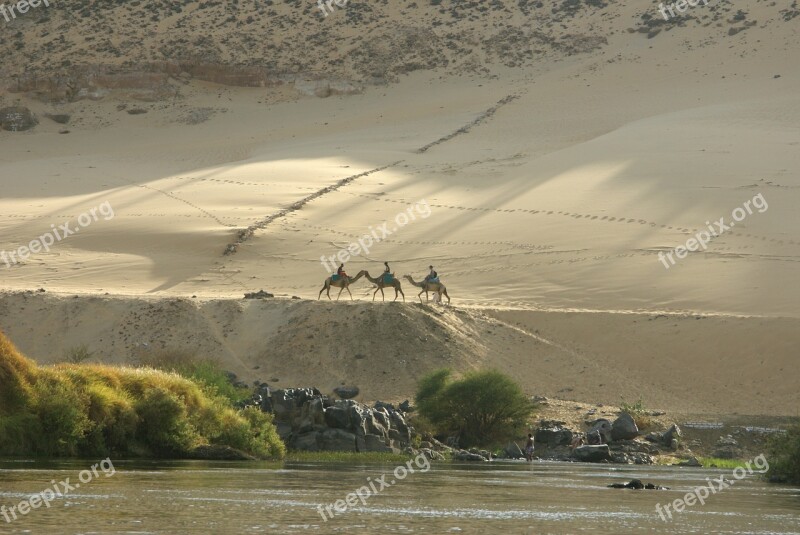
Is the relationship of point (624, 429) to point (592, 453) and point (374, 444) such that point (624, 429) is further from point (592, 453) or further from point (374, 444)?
point (374, 444)

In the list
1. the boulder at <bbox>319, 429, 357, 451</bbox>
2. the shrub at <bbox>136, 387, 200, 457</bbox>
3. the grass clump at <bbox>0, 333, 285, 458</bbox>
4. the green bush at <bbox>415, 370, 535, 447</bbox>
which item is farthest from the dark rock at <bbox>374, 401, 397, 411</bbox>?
the shrub at <bbox>136, 387, 200, 457</bbox>

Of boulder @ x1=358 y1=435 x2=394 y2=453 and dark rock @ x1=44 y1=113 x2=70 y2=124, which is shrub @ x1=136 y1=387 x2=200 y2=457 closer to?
boulder @ x1=358 y1=435 x2=394 y2=453

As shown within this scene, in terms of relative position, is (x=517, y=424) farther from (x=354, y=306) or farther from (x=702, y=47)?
(x=702, y=47)

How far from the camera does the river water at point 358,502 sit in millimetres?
18859

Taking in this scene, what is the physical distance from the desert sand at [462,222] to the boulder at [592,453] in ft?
16.0

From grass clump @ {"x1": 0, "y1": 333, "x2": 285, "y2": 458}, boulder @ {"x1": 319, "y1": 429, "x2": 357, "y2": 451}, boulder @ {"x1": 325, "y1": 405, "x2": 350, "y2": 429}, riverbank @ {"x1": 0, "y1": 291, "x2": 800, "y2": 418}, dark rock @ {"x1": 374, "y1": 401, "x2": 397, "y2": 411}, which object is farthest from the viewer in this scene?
riverbank @ {"x1": 0, "y1": 291, "x2": 800, "y2": 418}

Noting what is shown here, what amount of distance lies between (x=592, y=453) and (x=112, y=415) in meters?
11.8

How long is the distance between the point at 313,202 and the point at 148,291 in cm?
1392

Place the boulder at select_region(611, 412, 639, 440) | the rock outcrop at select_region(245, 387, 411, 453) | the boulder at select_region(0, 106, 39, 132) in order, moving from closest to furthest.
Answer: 1. the rock outcrop at select_region(245, 387, 411, 453)
2. the boulder at select_region(611, 412, 639, 440)
3. the boulder at select_region(0, 106, 39, 132)

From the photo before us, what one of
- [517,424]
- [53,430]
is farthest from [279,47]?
[53,430]

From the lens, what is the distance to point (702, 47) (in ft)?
297

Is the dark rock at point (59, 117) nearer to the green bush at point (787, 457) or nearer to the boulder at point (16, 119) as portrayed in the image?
the boulder at point (16, 119)

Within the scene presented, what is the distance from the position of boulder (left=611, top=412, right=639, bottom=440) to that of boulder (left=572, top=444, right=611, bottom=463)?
1274 millimetres

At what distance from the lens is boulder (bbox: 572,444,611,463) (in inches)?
1337
